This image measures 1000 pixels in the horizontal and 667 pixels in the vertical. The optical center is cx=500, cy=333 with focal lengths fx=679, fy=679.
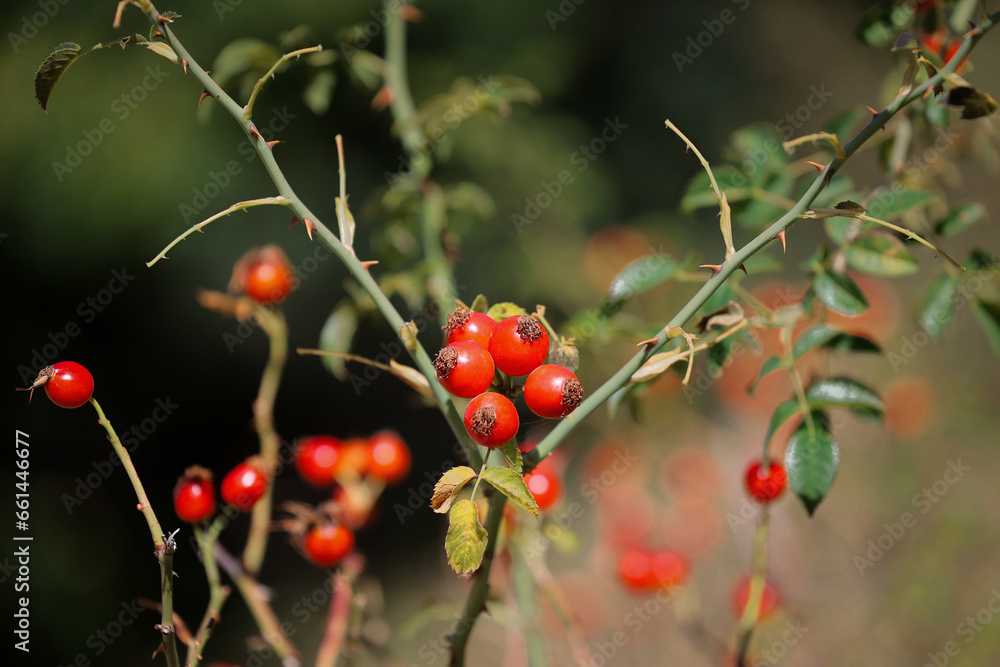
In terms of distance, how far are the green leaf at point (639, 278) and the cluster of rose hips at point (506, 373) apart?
30 cm

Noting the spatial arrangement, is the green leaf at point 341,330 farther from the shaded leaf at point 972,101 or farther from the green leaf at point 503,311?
the shaded leaf at point 972,101

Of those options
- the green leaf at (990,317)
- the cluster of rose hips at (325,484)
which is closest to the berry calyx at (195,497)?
the cluster of rose hips at (325,484)

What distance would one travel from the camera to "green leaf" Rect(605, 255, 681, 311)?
0.82m

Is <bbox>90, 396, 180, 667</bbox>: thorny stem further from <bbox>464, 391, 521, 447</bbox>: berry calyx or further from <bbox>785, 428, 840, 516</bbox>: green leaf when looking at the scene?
<bbox>785, 428, 840, 516</bbox>: green leaf

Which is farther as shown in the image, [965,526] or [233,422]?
[233,422]

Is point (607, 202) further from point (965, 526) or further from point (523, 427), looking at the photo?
point (523, 427)

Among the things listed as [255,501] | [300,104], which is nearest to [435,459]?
[300,104]

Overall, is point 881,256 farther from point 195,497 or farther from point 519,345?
point 195,497

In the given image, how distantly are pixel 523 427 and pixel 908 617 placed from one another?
188cm

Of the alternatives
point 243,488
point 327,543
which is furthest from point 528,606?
point 243,488

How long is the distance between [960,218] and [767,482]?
1.60 feet

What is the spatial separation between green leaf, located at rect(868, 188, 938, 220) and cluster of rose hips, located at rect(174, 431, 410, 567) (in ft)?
2.27

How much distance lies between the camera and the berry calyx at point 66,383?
0.54 meters

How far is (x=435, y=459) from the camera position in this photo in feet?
11.6
